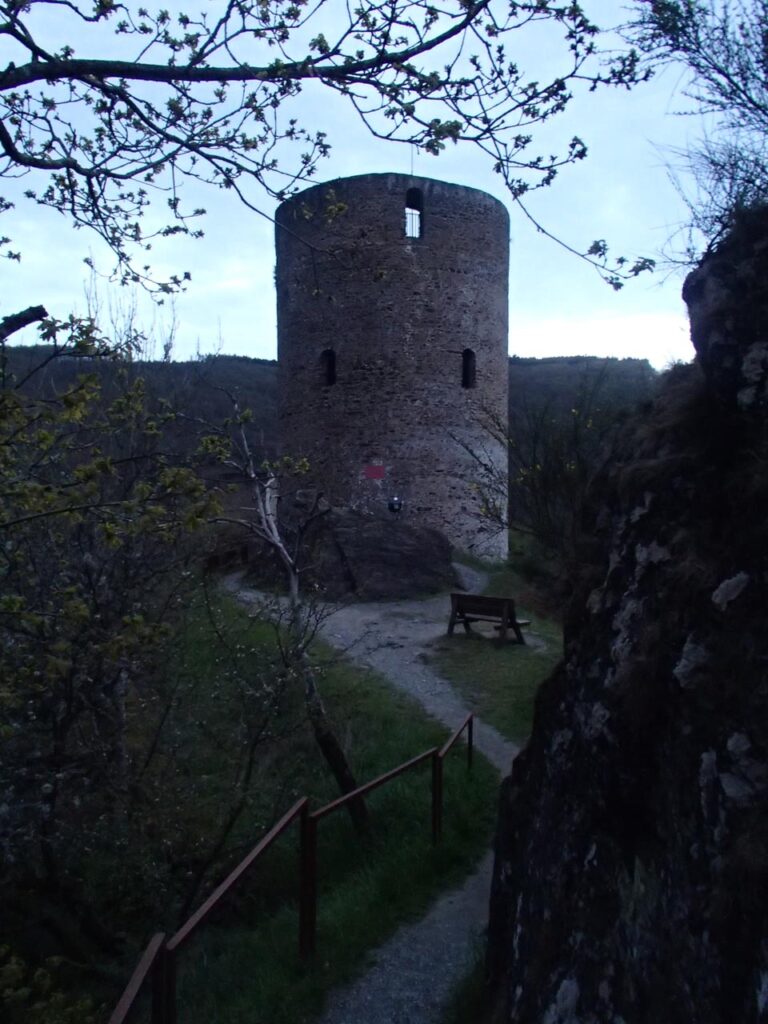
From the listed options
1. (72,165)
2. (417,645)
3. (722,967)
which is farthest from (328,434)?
(722,967)

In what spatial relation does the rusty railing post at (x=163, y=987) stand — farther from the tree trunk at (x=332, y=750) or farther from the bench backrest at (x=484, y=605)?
the bench backrest at (x=484, y=605)

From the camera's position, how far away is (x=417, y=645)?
41.7ft

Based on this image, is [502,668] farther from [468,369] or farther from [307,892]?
[468,369]

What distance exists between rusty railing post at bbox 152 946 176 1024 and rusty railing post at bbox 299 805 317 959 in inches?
61.5

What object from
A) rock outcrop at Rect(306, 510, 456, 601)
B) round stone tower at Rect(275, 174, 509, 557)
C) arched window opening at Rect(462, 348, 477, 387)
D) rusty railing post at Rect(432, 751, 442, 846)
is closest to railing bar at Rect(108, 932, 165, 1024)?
rusty railing post at Rect(432, 751, 442, 846)

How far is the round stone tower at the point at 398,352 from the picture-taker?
59.5ft

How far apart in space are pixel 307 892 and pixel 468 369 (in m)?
15.3

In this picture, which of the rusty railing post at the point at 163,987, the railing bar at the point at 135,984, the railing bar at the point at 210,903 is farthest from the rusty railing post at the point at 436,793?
the railing bar at the point at 135,984

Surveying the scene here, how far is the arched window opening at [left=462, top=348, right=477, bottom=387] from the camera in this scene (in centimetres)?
1883

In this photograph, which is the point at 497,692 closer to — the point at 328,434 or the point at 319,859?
the point at 319,859

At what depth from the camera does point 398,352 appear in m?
18.1

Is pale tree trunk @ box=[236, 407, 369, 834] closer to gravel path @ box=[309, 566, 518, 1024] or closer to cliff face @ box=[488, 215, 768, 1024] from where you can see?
gravel path @ box=[309, 566, 518, 1024]

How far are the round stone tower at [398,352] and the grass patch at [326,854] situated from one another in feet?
27.2

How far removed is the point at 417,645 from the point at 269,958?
800 cm
